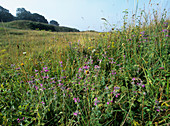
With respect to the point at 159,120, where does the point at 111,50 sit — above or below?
above

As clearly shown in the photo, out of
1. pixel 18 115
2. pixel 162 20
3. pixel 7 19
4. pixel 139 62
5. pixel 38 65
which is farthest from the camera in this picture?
pixel 7 19

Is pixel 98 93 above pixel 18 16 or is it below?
below

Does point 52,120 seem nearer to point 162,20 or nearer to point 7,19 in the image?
point 162,20

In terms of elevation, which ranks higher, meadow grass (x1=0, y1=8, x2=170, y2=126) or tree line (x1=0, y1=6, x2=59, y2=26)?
tree line (x1=0, y1=6, x2=59, y2=26)

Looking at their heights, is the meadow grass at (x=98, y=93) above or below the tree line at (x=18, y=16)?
below

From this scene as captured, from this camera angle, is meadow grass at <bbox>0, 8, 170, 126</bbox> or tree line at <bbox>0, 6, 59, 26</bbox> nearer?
meadow grass at <bbox>0, 8, 170, 126</bbox>

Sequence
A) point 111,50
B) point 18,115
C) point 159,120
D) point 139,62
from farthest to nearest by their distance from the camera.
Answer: point 111,50 → point 139,62 → point 18,115 → point 159,120

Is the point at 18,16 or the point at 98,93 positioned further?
the point at 18,16

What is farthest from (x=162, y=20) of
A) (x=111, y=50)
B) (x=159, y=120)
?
(x=159, y=120)

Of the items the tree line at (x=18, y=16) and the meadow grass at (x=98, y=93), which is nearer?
the meadow grass at (x=98, y=93)

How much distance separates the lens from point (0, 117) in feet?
4.91

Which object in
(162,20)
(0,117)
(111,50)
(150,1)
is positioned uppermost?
(150,1)

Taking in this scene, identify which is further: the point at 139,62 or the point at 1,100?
the point at 139,62

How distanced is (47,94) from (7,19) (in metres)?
54.0
